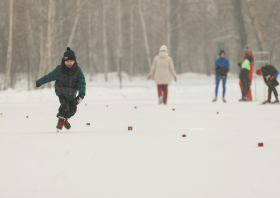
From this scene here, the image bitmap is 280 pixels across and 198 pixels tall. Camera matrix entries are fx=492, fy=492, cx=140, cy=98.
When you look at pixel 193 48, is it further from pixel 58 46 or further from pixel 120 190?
pixel 120 190

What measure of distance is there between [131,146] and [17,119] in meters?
→ 6.40

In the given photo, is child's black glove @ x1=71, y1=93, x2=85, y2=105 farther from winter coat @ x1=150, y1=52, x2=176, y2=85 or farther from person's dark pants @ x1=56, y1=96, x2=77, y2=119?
winter coat @ x1=150, y1=52, x2=176, y2=85

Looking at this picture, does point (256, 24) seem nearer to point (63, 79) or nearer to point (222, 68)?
point (222, 68)

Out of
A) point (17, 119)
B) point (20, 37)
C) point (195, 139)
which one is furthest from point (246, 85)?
point (20, 37)

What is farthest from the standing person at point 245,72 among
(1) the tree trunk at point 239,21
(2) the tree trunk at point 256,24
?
(2) the tree trunk at point 256,24

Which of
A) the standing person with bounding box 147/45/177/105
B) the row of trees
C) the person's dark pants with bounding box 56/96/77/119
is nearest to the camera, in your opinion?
the person's dark pants with bounding box 56/96/77/119

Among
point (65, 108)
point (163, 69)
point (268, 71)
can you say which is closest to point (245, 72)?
point (268, 71)

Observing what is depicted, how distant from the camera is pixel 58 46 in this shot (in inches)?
1631

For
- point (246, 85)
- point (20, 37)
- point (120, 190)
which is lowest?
point (120, 190)

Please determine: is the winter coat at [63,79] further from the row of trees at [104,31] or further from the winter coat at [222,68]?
Answer: the row of trees at [104,31]

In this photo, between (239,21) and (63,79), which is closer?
(63,79)

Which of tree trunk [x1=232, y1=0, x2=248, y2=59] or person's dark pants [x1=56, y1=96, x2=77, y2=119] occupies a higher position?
tree trunk [x1=232, y1=0, x2=248, y2=59]

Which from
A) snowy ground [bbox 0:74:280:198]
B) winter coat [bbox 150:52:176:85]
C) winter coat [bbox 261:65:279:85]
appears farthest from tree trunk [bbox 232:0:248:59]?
snowy ground [bbox 0:74:280:198]

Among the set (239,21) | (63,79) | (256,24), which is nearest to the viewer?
(63,79)
